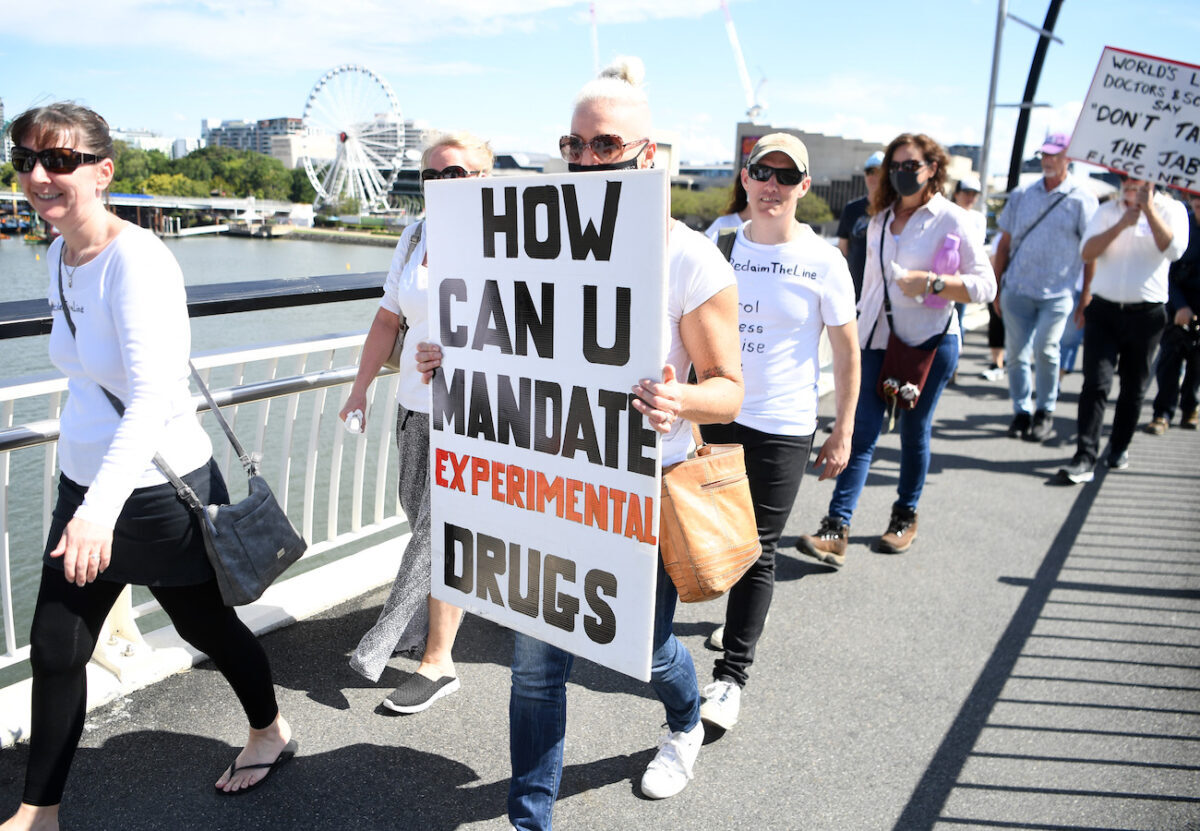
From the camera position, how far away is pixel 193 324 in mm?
4395

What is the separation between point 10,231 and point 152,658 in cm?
278

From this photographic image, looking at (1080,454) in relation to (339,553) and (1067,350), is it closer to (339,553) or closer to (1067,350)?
(1067,350)

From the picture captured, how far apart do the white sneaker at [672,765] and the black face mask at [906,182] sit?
292cm

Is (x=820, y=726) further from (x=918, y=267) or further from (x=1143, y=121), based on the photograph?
(x=1143, y=121)

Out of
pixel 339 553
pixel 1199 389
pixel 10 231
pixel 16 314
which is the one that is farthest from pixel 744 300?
pixel 1199 389

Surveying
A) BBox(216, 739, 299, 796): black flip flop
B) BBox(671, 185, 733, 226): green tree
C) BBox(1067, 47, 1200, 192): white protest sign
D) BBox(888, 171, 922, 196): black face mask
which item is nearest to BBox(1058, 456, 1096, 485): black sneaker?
BBox(1067, 47, 1200, 192): white protest sign

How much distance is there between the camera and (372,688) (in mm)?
3303

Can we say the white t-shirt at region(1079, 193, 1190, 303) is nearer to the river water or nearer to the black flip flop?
the river water

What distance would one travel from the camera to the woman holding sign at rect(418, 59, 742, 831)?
2096 mm

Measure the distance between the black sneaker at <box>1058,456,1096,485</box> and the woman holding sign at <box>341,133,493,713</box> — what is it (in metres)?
4.68

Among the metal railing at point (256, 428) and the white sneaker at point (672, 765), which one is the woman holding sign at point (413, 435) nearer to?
the metal railing at point (256, 428)

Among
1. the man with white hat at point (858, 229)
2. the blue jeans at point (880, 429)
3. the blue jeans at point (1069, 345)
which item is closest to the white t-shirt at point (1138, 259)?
the man with white hat at point (858, 229)

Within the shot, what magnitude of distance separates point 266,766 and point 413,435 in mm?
1156

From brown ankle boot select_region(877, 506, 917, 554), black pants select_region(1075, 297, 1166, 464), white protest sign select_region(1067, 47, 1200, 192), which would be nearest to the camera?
brown ankle boot select_region(877, 506, 917, 554)
